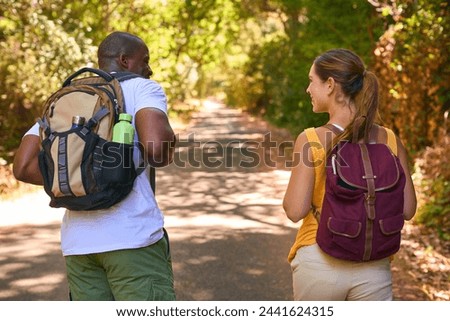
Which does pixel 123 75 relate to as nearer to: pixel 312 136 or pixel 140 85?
pixel 140 85

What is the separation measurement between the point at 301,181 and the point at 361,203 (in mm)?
257

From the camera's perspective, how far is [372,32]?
13781 mm

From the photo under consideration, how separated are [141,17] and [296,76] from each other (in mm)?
7962

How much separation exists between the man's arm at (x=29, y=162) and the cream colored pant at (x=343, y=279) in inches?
46.5

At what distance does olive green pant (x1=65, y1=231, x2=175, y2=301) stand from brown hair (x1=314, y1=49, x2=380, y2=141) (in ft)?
3.23

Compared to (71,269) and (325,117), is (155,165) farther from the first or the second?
(325,117)

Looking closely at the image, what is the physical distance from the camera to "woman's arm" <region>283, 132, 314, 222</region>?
8.63 feet

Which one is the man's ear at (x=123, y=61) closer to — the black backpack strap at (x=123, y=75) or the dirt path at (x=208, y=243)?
the black backpack strap at (x=123, y=75)

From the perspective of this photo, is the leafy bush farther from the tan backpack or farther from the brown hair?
the tan backpack

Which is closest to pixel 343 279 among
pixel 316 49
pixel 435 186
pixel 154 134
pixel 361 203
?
pixel 361 203

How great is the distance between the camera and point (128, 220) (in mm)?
2588

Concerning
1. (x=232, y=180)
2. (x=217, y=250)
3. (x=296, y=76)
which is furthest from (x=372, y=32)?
(x=217, y=250)

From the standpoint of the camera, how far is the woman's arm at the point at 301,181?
2.63 m
